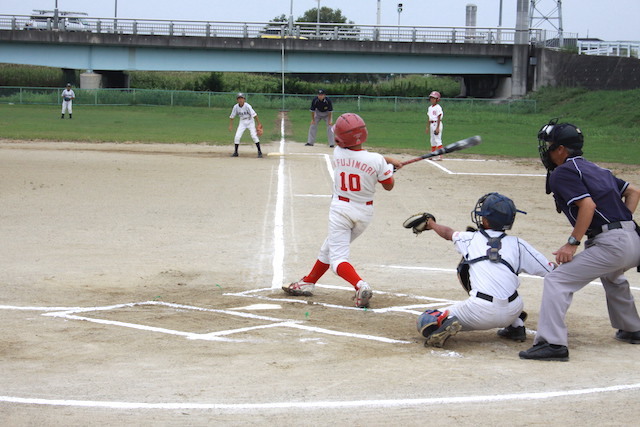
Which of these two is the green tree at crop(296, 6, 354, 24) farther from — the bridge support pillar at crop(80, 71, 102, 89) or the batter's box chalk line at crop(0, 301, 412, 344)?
the batter's box chalk line at crop(0, 301, 412, 344)

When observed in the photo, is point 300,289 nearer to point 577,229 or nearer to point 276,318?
point 276,318

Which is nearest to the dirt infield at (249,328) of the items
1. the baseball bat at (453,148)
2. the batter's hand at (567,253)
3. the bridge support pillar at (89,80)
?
the batter's hand at (567,253)

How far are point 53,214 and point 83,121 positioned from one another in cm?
2582

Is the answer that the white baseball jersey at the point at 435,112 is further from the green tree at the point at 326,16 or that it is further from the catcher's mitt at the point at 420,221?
the green tree at the point at 326,16

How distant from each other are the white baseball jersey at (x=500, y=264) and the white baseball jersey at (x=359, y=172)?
1.51 meters

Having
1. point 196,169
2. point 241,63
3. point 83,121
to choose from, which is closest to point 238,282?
point 196,169

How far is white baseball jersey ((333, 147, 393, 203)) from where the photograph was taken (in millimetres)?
8312

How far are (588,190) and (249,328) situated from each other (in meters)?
3.35

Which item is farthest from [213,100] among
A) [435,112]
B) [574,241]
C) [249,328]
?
[574,241]

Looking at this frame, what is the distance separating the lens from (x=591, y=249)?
6.76 m

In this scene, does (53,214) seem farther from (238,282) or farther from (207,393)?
(207,393)

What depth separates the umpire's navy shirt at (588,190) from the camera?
6523 millimetres

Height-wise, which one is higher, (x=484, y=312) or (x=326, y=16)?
(x=326, y=16)

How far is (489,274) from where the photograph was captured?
6.82 meters
